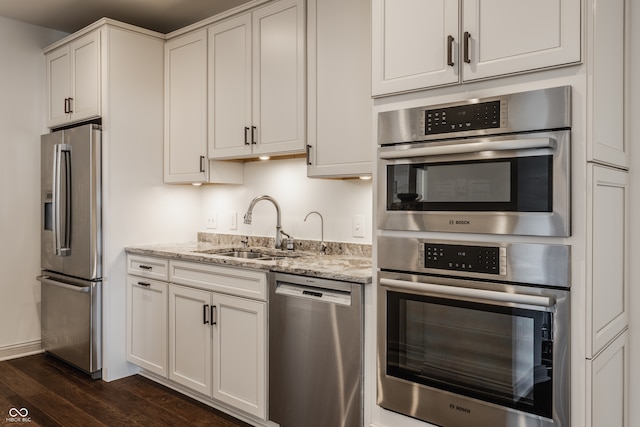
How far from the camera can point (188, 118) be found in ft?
11.5

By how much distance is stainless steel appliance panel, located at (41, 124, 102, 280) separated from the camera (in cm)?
342

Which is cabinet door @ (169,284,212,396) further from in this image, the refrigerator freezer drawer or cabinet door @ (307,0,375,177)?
cabinet door @ (307,0,375,177)

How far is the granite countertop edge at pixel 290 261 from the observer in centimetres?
228

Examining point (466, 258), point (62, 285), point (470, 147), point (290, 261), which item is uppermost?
point (470, 147)

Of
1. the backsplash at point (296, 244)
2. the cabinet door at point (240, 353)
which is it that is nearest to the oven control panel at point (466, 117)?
the backsplash at point (296, 244)

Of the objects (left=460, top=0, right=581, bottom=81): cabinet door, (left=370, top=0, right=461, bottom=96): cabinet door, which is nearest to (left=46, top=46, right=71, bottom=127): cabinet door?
(left=370, top=0, right=461, bottom=96): cabinet door

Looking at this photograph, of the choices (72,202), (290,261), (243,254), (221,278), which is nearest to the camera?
(290,261)

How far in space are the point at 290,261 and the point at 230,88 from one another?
1.23 meters

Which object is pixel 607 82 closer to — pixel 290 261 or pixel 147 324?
pixel 290 261

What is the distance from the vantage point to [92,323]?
3.44 metres

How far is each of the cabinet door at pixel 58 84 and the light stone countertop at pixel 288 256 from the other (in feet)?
4.21

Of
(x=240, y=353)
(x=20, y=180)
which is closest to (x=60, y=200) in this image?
(x=20, y=180)

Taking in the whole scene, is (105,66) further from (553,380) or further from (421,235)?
(553,380)

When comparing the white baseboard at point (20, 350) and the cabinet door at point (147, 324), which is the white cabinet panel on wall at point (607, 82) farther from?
the white baseboard at point (20, 350)
